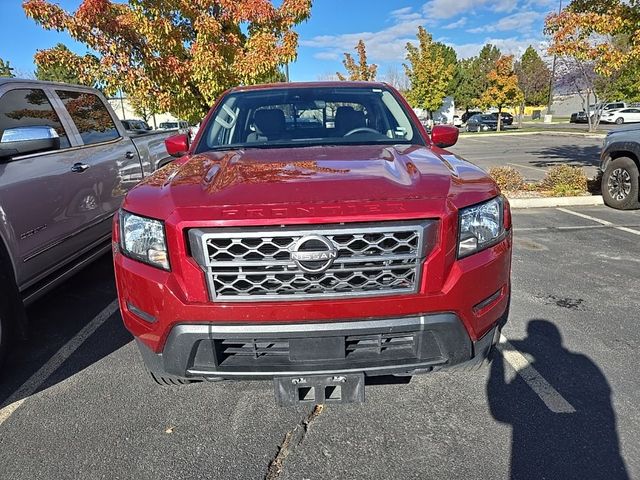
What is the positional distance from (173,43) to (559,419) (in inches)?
332

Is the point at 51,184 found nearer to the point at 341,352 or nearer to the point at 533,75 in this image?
the point at 341,352

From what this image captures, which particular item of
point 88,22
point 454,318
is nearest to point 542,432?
point 454,318

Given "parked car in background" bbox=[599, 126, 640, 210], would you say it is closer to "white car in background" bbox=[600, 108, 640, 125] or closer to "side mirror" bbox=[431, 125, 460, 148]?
"side mirror" bbox=[431, 125, 460, 148]

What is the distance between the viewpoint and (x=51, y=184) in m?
3.54

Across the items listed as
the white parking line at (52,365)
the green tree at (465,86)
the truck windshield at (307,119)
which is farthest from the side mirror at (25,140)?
the green tree at (465,86)

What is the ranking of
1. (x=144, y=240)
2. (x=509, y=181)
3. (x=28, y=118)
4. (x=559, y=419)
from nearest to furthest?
(x=144, y=240)
(x=559, y=419)
(x=28, y=118)
(x=509, y=181)

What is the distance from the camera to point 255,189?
205 cm

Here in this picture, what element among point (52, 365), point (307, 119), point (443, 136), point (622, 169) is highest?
point (307, 119)

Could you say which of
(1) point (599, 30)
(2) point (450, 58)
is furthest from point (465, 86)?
(1) point (599, 30)

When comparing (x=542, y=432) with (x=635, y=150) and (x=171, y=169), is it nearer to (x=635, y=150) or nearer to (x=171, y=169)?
(x=171, y=169)

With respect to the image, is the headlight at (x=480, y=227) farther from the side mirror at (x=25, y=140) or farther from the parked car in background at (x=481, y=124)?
the parked car in background at (x=481, y=124)

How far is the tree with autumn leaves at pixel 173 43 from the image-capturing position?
8.09 meters

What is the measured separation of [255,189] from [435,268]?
86cm

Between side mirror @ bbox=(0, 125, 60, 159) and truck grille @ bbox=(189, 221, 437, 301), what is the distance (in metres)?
1.98
